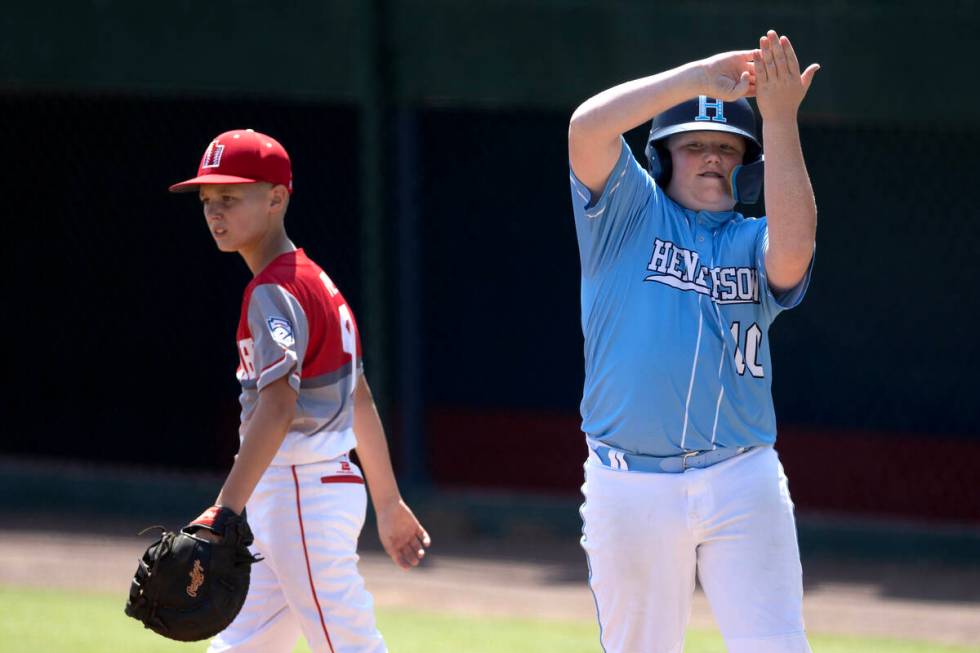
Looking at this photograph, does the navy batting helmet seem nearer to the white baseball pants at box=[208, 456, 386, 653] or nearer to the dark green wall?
the white baseball pants at box=[208, 456, 386, 653]

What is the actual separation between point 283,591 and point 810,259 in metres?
1.58

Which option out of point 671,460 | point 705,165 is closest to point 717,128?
point 705,165

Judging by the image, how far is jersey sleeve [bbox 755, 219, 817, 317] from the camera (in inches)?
142

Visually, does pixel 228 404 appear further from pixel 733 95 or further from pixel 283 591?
pixel 733 95

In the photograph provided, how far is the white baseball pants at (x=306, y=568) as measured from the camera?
3990 mm

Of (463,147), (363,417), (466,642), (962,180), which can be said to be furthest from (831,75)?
(363,417)

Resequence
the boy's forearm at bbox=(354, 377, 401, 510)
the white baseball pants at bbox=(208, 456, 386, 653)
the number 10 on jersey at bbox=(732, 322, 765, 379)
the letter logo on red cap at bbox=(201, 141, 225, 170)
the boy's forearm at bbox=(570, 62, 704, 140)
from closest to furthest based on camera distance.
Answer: the boy's forearm at bbox=(570, 62, 704, 140), the number 10 on jersey at bbox=(732, 322, 765, 379), the white baseball pants at bbox=(208, 456, 386, 653), the letter logo on red cap at bbox=(201, 141, 225, 170), the boy's forearm at bbox=(354, 377, 401, 510)

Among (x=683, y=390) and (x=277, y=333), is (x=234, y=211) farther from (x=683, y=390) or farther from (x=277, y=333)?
(x=683, y=390)

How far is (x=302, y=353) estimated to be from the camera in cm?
398

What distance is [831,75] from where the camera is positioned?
306 inches

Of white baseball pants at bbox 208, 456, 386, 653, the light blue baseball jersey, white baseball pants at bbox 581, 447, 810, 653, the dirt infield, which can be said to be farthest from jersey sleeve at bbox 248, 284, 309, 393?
the dirt infield

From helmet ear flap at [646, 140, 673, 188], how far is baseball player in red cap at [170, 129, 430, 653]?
933 millimetres

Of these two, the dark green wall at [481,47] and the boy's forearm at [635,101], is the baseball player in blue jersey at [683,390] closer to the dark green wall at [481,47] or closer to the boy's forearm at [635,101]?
the boy's forearm at [635,101]

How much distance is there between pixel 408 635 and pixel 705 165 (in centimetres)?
309
